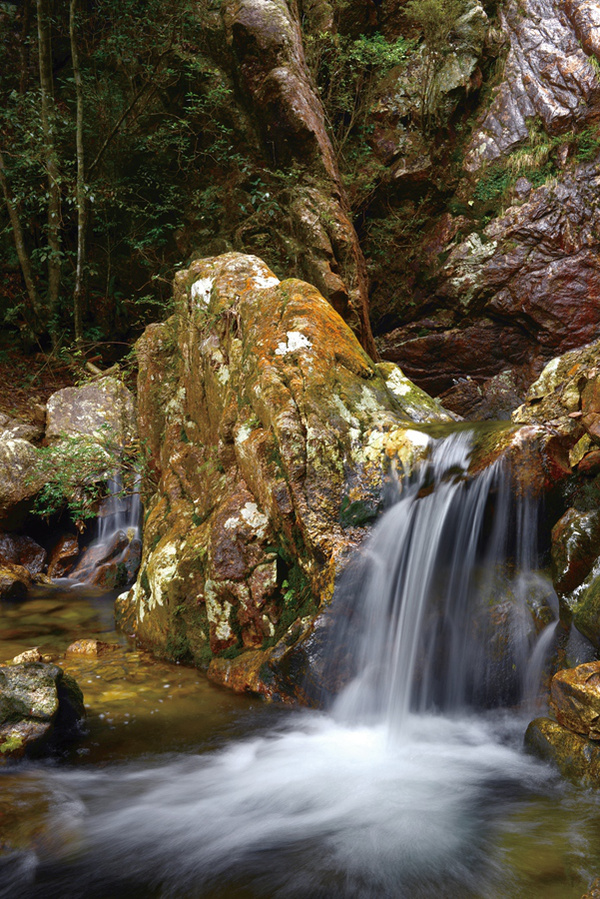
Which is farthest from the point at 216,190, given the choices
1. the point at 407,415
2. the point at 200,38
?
the point at 407,415

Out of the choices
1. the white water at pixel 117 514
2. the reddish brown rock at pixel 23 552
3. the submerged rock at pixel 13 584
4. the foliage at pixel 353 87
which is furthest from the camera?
the foliage at pixel 353 87

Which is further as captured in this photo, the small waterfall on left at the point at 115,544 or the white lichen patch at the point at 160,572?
the small waterfall on left at the point at 115,544

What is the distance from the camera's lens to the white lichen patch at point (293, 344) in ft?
16.8

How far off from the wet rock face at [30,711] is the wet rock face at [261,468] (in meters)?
1.32

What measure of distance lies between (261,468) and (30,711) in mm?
2246

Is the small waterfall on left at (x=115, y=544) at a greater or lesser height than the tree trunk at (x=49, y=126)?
lesser

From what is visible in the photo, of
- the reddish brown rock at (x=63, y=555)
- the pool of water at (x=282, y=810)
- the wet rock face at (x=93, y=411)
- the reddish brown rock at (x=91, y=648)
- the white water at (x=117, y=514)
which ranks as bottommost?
the pool of water at (x=282, y=810)

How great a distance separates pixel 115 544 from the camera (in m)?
8.36

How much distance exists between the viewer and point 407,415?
5621mm

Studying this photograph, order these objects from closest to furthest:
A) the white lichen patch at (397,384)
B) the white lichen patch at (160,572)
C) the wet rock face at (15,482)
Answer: the white lichen patch at (160,572), the white lichen patch at (397,384), the wet rock face at (15,482)

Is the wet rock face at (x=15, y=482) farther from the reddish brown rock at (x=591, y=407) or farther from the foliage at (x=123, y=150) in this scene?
the reddish brown rock at (x=591, y=407)

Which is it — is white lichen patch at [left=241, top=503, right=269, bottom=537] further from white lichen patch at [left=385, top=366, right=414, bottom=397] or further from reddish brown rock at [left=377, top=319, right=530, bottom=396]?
reddish brown rock at [left=377, top=319, right=530, bottom=396]

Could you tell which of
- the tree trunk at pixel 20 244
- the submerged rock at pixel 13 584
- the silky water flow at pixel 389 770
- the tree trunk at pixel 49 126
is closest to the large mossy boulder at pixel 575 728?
the silky water flow at pixel 389 770

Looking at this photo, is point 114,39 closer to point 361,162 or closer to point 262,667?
point 361,162
